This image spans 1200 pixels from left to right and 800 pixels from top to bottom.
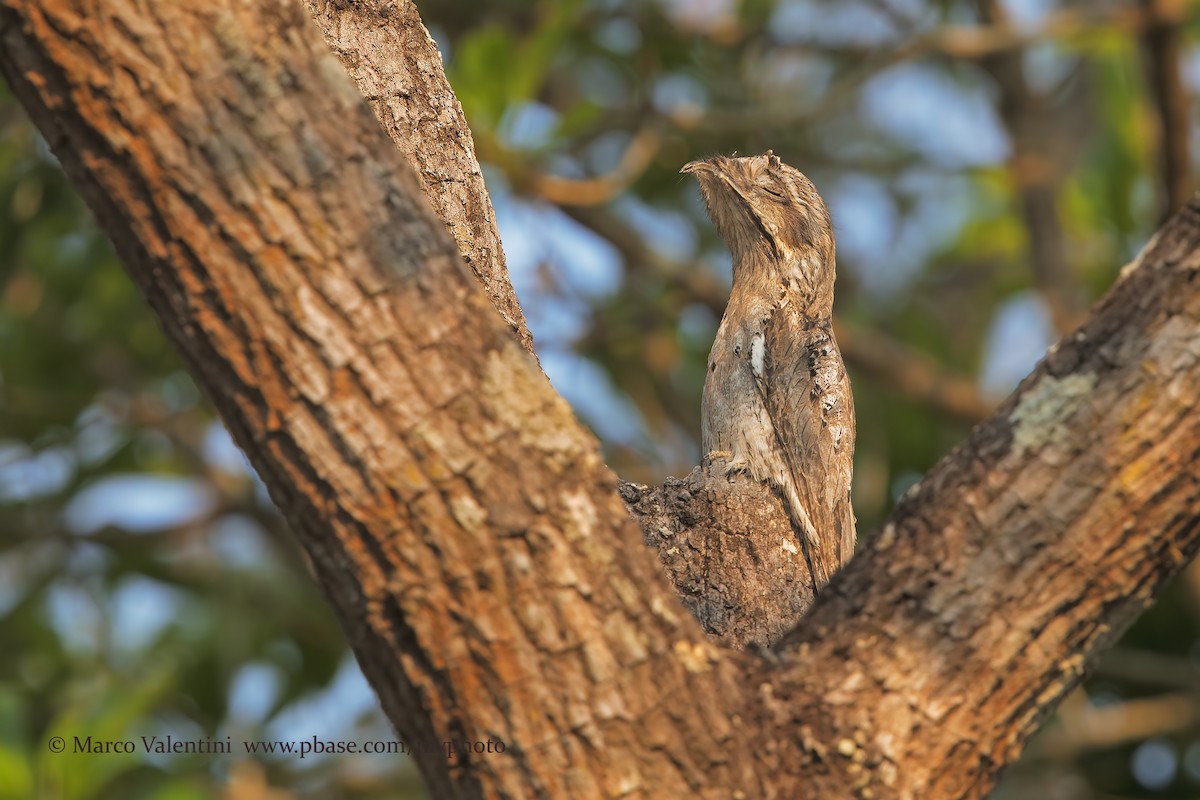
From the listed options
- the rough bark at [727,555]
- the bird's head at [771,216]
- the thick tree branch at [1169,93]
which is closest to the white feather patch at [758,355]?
the bird's head at [771,216]

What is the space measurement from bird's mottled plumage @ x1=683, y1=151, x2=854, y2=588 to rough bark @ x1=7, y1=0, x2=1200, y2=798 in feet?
4.55

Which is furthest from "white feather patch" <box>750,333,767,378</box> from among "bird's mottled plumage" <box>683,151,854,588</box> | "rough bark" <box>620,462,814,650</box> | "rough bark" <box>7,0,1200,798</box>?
"rough bark" <box>7,0,1200,798</box>

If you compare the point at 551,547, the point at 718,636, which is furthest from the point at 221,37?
the point at 718,636

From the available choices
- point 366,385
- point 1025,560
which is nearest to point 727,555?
point 1025,560

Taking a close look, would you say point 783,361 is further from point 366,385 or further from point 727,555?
point 366,385

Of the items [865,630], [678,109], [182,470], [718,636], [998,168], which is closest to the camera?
[865,630]

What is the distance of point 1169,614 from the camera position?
8250 mm

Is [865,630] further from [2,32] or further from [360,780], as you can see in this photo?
[360,780]

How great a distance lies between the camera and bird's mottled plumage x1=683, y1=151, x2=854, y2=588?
3877 mm

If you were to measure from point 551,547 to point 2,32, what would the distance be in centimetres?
124

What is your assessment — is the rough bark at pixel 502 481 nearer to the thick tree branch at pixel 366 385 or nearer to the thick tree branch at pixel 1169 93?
the thick tree branch at pixel 366 385

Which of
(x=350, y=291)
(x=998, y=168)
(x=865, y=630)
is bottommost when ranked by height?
(x=865, y=630)

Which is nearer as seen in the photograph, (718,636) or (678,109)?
(718,636)

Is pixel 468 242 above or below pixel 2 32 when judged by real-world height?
above
